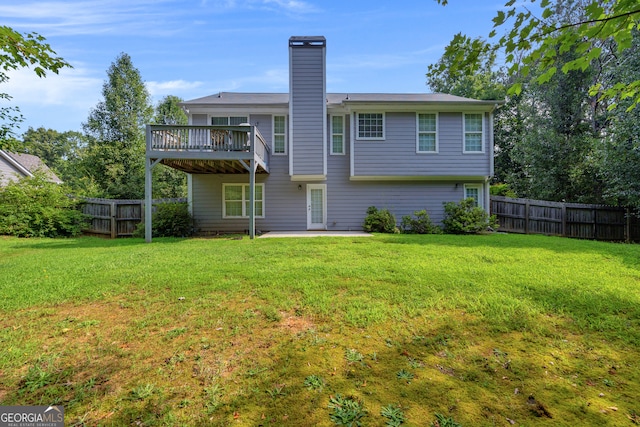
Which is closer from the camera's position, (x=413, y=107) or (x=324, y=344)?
(x=324, y=344)

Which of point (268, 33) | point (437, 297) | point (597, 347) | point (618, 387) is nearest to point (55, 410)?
point (437, 297)

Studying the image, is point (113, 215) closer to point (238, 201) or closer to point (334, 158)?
point (238, 201)

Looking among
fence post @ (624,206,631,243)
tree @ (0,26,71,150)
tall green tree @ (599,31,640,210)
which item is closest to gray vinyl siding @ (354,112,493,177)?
tall green tree @ (599,31,640,210)

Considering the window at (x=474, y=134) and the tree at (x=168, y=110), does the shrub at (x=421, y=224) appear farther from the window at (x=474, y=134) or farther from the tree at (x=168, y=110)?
the tree at (x=168, y=110)

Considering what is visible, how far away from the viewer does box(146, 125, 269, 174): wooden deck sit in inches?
343

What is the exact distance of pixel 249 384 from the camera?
219cm

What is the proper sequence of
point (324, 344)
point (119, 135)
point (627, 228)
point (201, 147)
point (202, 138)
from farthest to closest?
point (119, 135) < point (627, 228) < point (202, 138) < point (201, 147) < point (324, 344)

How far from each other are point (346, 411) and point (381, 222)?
9477mm

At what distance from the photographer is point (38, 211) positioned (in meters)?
10.8

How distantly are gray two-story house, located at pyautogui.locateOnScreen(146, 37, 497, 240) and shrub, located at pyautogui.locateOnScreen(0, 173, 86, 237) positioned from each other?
4836 millimetres

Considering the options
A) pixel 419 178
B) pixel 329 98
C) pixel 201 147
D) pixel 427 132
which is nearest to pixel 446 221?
pixel 419 178

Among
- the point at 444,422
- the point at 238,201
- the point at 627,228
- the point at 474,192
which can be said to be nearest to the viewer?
the point at 444,422

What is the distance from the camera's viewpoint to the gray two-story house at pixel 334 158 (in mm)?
11180

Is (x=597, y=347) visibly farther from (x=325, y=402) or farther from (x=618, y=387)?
(x=325, y=402)
